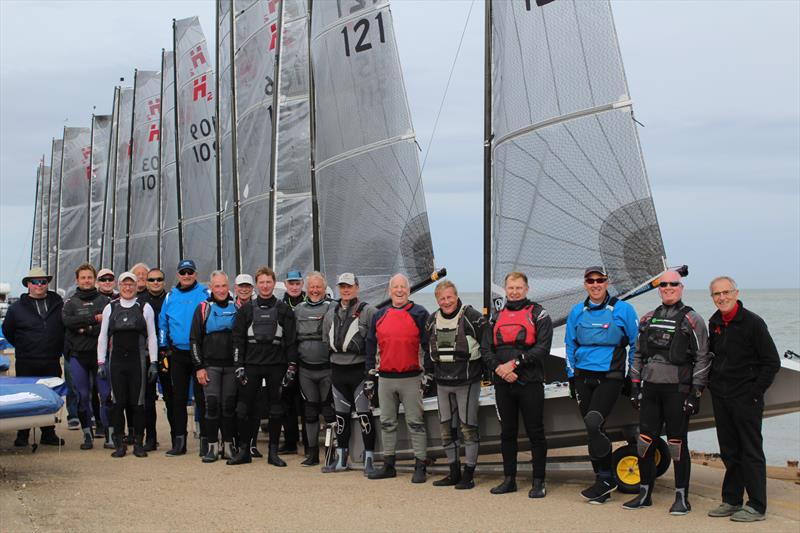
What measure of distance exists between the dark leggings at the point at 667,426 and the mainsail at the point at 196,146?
496 inches

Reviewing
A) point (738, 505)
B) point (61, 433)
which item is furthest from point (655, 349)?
point (61, 433)

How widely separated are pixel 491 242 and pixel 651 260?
142cm

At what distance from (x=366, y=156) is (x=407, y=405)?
4426 millimetres

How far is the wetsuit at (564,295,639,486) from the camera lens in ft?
18.8

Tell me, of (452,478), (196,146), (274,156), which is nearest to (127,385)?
(452,478)

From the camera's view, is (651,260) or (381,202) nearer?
(651,260)

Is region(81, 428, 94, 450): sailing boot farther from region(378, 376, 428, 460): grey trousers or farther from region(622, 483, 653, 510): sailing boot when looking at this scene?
region(622, 483, 653, 510): sailing boot

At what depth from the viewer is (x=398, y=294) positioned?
6520 mm

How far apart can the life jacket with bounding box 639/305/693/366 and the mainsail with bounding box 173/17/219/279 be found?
12.6 metres

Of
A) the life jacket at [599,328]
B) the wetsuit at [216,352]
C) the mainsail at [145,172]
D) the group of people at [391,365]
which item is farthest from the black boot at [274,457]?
the mainsail at [145,172]

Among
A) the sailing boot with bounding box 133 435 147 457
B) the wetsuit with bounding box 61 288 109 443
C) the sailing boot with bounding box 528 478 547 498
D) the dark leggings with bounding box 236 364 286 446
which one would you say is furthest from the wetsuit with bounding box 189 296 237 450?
the sailing boot with bounding box 528 478 547 498

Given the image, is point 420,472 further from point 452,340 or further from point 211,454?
point 211,454

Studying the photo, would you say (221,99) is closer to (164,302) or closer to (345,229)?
(345,229)

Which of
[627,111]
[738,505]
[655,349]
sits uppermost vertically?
[627,111]
